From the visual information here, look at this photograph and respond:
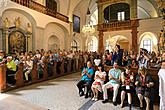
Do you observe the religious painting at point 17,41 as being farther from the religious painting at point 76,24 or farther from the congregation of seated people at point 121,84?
the religious painting at point 76,24

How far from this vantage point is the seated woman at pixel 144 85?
14.1 ft

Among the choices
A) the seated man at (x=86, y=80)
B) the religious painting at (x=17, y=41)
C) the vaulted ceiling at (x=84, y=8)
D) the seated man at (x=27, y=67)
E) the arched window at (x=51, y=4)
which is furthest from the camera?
the vaulted ceiling at (x=84, y=8)

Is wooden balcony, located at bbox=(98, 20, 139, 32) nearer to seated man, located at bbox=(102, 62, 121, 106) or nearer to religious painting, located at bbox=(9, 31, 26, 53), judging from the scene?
religious painting, located at bbox=(9, 31, 26, 53)

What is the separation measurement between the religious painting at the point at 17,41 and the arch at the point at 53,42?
3.69 meters

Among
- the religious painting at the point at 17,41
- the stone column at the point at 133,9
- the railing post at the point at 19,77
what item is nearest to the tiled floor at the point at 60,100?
the railing post at the point at 19,77

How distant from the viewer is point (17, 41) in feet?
35.2

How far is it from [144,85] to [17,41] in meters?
8.67

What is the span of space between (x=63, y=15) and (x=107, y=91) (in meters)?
11.5

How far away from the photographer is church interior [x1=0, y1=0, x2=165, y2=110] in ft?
16.1

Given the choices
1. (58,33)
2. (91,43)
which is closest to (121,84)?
(58,33)

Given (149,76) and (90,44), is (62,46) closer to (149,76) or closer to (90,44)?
(90,44)

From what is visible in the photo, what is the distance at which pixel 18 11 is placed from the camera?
1085 cm

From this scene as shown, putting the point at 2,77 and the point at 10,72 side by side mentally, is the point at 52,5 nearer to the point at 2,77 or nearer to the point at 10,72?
the point at 10,72

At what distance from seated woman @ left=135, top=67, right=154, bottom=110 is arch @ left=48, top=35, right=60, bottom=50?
36.8 ft
